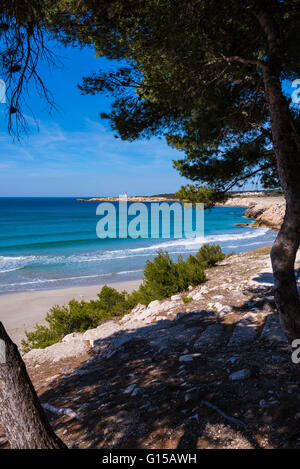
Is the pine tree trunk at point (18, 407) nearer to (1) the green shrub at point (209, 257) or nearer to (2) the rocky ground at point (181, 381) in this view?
(2) the rocky ground at point (181, 381)

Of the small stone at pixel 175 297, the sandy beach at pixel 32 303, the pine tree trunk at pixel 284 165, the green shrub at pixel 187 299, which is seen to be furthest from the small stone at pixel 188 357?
the sandy beach at pixel 32 303

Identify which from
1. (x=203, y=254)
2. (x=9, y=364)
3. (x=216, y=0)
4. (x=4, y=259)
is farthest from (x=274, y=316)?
(x=4, y=259)

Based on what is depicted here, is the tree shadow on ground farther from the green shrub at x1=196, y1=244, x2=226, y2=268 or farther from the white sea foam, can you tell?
the white sea foam

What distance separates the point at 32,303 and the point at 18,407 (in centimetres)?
1184

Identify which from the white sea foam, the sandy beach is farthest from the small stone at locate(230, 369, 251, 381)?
the white sea foam

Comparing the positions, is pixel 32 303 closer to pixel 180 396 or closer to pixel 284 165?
pixel 180 396

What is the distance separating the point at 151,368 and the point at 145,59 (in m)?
5.38

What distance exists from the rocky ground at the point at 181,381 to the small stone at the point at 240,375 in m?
0.01

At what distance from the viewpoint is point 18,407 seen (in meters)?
2.18

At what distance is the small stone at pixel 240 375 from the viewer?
10.4 ft

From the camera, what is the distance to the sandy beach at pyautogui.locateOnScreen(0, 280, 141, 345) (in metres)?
10.4

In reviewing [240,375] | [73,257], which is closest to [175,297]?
[240,375]

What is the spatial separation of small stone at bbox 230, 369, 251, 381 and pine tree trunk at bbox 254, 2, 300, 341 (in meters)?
0.80
